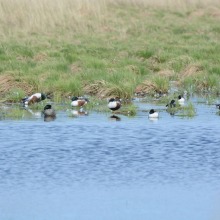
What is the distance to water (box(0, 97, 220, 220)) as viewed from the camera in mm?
6293

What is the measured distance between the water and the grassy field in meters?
4.55

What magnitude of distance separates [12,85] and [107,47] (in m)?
7.48

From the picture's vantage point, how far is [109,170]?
311 inches

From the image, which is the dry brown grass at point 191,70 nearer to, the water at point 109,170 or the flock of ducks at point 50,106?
the flock of ducks at point 50,106

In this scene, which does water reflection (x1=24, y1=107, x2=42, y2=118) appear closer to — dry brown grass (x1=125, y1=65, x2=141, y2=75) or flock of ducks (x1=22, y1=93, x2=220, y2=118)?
flock of ducks (x1=22, y1=93, x2=220, y2=118)

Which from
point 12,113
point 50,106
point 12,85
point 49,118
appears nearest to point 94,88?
point 12,85

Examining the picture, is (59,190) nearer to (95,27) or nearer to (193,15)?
(95,27)

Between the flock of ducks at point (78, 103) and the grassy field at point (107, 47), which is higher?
the grassy field at point (107, 47)

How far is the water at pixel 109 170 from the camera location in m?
6.29

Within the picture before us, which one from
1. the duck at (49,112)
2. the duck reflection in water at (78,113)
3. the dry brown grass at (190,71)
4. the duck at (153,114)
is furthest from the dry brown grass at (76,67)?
the duck at (153,114)

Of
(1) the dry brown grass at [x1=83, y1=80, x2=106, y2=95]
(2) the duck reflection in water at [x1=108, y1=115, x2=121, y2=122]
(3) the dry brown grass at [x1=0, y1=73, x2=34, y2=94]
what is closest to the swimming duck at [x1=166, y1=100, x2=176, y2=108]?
(2) the duck reflection in water at [x1=108, y1=115, x2=121, y2=122]

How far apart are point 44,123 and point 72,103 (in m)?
2.48

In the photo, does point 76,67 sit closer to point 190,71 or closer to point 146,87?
point 146,87

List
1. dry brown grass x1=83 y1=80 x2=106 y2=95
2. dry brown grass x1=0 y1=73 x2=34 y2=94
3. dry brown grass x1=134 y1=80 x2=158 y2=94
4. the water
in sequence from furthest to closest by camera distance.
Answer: dry brown grass x1=134 y1=80 x2=158 y2=94 < dry brown grass x1=83 y1=80 x2=106 y2=95 < dry brown grass x1=0 y1=73 x2=34 y2=94 < the water
